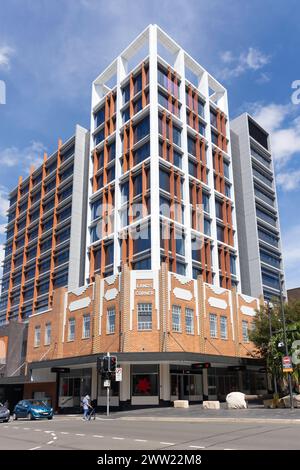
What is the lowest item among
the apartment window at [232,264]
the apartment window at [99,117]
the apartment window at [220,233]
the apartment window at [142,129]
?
the apartment window at [232,264]

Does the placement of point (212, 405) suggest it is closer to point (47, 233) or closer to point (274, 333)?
point (274, 333)

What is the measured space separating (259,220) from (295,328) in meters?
33.9

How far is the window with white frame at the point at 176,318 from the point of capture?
3731 cm

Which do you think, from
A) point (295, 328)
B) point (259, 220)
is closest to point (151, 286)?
point (295, 328)

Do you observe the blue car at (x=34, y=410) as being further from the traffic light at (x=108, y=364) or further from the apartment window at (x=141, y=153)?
the apartment window at (x=141, y=153)

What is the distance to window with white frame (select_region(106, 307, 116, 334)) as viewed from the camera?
3738cm

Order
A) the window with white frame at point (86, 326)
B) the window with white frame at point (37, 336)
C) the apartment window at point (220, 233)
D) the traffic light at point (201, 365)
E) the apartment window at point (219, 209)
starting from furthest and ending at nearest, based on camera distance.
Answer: the apartment window at point (219, 209) → the apartment window at point (220, 233) → the window with white frame at point (37, 336) → the window with white frame at point (86, 326) → the traffic light at point (201, 365)

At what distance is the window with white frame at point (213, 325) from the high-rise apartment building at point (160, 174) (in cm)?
774

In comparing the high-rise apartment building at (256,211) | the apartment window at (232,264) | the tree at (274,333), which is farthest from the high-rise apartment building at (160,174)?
the tree at (274,333)

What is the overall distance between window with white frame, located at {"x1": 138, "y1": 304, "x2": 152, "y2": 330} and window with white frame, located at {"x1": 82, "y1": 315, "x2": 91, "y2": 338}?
579 cm

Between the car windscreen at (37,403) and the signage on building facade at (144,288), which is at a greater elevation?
the signage on building facade at (144,288)

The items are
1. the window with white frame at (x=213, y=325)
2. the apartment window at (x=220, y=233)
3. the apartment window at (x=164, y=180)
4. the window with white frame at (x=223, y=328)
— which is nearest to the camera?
the window with white frame at (x=213, y=325)

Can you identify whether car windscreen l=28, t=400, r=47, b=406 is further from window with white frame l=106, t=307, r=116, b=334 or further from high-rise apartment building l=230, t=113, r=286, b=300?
high-rise apartment building l=230, t=113, r=286, b=300

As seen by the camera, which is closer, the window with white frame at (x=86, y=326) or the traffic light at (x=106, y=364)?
the traffic light at (x=106, y=364)
